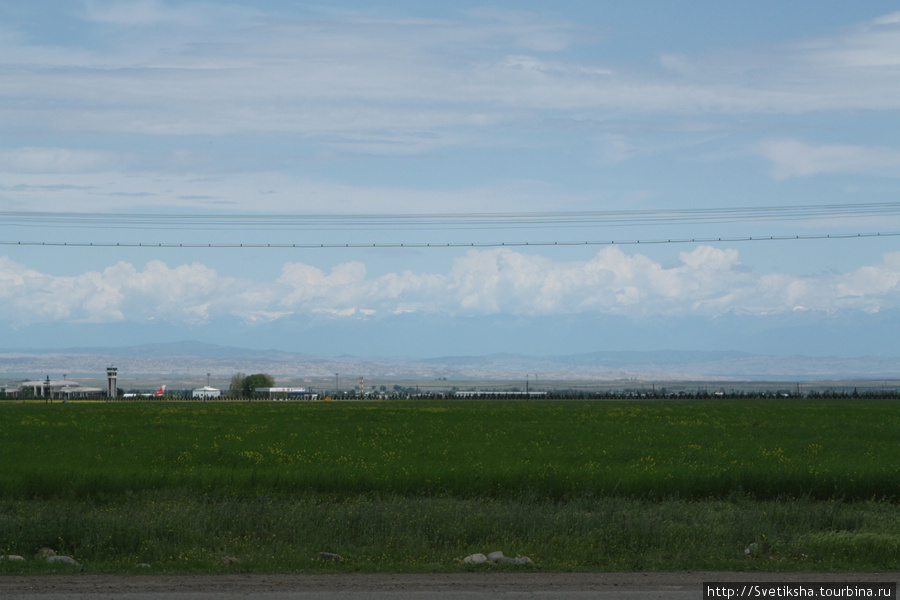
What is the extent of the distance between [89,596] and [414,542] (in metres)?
6.98

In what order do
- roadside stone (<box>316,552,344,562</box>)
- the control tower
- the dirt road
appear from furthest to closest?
the control tower < roadside stone (<box>316,552,344,562</box>) < the dirt road

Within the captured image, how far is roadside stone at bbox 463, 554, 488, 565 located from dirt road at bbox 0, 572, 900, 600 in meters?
0.96

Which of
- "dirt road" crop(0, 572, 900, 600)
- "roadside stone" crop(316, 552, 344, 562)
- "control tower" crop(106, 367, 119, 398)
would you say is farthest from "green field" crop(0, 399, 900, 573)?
"control tower" crop(106, 367, 119, 398)

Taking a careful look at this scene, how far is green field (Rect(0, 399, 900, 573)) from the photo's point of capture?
1848cm

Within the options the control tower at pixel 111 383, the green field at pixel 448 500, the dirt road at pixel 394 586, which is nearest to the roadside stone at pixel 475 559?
the green field at pixel 448 500

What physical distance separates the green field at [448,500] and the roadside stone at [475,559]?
46cm

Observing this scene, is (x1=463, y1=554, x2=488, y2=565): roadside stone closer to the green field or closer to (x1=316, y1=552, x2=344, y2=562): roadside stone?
the green field

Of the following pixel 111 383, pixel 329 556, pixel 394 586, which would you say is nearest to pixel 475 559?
pixel 394 586

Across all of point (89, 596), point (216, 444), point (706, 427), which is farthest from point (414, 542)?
point (706, 427)

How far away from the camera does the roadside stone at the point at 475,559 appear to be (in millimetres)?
17297

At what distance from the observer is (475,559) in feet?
57.8

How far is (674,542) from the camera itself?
19484 mm

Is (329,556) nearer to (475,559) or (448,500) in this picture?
(475,559)

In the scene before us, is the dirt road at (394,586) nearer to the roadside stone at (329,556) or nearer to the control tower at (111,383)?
the roadside stone at (329,556)
